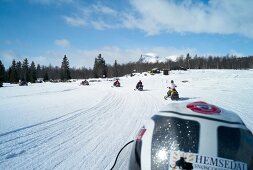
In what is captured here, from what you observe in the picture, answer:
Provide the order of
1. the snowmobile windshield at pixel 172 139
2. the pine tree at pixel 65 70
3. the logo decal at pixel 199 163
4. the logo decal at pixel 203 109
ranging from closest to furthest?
1. the logo decal at pixel 199 163
2. the snowmobile windshield at pixel 172 139
3. the logo decal at pixel 203 109
4. the pine tree at pixel 65 70

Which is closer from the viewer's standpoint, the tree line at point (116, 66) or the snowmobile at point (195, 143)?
the snowmobile at point (195, 143)

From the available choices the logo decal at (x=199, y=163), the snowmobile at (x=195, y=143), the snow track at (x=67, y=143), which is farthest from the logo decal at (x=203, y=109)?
the snow track at (x=67, y=143)

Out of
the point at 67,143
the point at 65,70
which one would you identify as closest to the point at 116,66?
the point at 65,70

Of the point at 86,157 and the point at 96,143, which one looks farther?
the point at 96,143

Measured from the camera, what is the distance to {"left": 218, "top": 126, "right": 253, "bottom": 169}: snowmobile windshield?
86.0 inches

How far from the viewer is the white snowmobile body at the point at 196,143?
85.7 inches

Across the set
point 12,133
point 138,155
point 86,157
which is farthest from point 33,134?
point 138,155

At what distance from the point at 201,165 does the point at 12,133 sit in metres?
7.58

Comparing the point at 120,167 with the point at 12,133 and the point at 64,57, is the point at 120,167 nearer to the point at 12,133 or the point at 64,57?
the point at 12,133

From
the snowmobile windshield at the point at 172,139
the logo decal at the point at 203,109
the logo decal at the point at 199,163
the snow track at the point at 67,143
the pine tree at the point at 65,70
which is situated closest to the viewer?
the logo decal at the point at 199,163

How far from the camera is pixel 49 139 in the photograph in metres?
7.47

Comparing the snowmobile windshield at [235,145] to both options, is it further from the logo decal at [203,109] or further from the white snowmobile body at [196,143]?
the logo decal at [203,109]

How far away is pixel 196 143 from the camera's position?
2.26 metres

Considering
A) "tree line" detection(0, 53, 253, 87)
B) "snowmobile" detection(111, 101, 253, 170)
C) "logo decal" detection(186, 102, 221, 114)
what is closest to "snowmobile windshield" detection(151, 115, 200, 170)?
"snowmobile" detection(111, 101, 253, 170)
